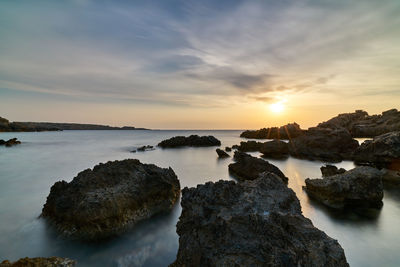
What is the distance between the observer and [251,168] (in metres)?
13.2

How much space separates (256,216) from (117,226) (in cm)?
486

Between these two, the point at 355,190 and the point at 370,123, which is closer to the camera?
the point at 355,190

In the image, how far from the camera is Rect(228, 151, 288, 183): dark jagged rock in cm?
1275

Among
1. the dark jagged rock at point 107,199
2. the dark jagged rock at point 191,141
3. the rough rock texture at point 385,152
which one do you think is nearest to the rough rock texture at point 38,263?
the dark jagged rock at point 107,199

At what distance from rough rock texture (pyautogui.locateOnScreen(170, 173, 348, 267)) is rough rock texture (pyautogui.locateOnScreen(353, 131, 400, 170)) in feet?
49.2

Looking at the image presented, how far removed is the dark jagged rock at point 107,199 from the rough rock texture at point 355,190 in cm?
730

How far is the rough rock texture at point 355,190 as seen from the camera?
8.51 m

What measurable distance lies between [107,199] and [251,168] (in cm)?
957

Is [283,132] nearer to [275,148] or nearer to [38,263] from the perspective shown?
[275,148]

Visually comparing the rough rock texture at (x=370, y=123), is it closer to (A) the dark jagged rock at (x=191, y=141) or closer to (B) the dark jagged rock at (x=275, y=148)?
(B) the dark jagged rock at (x=275, y=148)

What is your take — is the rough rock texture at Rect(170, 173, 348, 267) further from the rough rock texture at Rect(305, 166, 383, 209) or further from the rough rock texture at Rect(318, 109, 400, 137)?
the rough rock texture at Rect(318, 109, 400, 137)

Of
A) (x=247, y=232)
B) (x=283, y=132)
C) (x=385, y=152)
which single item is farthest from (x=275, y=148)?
(x=283, y=132)

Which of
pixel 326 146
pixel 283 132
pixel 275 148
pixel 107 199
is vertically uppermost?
pixel 283 132

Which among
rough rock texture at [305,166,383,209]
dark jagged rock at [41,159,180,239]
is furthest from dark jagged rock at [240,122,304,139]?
dark jagged rock at [41,159,180,239]
